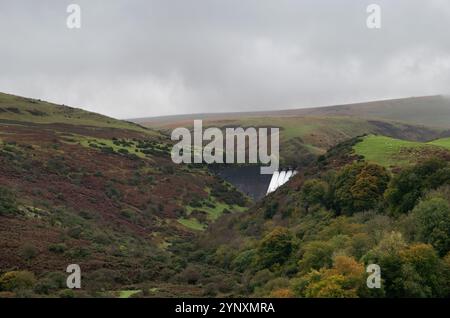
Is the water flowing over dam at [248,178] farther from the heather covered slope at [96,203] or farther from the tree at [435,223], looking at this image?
the tree at [435,223]

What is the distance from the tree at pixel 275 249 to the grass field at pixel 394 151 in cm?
1902

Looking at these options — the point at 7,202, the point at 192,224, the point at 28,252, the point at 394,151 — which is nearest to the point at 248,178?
the point at 192,224

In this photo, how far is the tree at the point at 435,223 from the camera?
31.6 meters

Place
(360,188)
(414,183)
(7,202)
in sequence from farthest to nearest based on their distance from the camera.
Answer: (7,202)
(360,188)
(414,183)

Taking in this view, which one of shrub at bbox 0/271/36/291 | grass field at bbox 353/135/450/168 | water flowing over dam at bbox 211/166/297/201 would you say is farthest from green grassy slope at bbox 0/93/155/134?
shrub at bbox 0/271/36/291

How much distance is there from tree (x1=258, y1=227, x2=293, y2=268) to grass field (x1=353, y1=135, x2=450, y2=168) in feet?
62.4

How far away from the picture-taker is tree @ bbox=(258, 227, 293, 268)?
1534 inches

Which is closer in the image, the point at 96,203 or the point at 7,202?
the point at 7,202

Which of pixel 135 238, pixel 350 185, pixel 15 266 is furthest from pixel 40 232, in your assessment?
pixel 350 185

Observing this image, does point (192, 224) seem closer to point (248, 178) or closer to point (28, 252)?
point (28, 252)

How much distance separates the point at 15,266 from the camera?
120ft

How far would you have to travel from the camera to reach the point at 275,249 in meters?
39.3

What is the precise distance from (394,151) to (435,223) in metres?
28.5
